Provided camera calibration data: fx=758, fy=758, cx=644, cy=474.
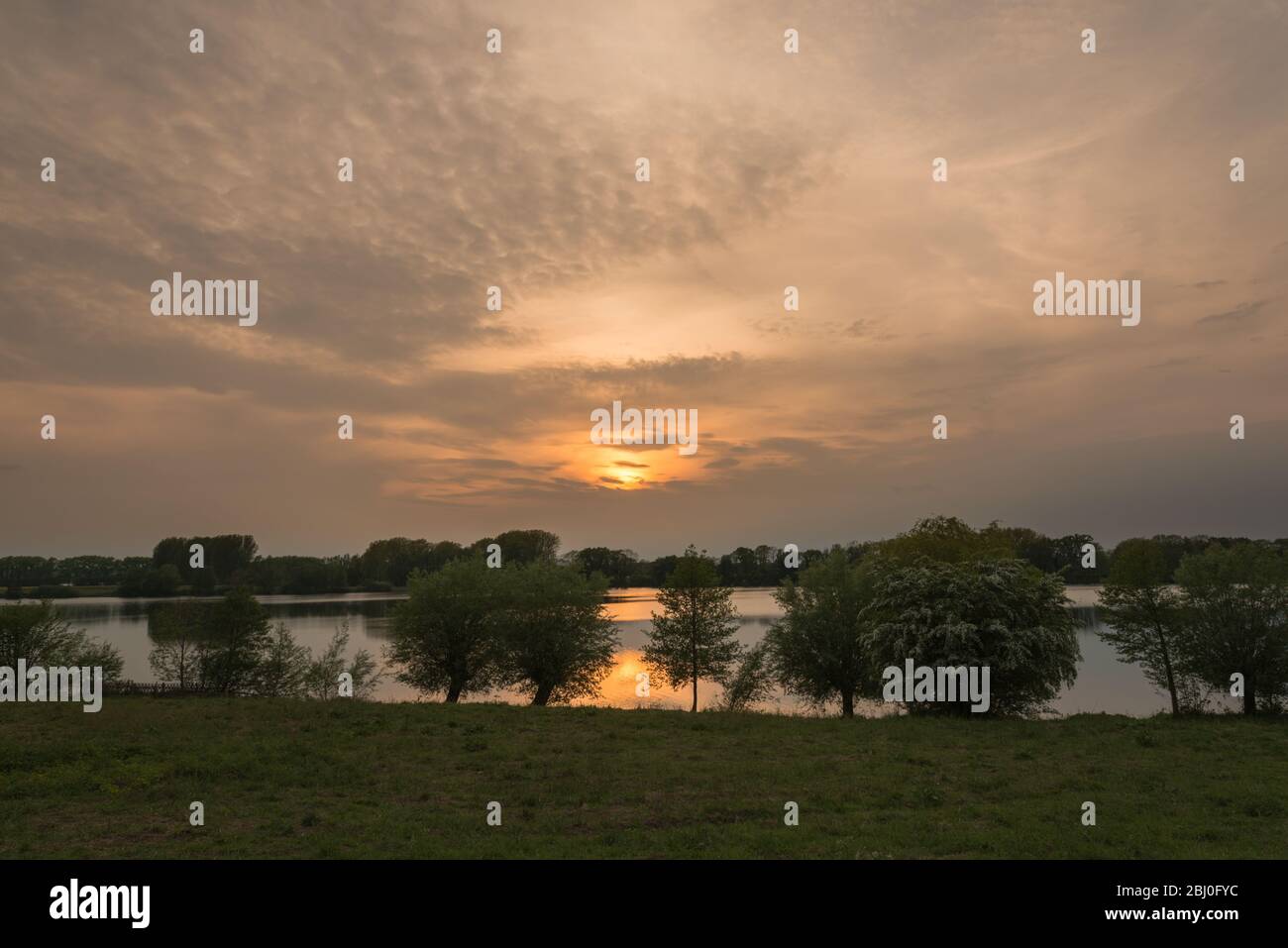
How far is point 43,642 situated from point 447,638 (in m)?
32.8

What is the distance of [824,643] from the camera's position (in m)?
53.4

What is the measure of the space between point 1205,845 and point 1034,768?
695 cm

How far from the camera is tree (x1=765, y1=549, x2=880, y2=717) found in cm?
5262

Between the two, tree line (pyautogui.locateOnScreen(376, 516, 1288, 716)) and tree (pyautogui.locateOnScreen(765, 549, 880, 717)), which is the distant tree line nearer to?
tree line (pyautogui.locateOnScreen(376, 516, 1288, 716))

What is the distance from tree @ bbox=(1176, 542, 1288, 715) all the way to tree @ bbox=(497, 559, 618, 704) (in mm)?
37043

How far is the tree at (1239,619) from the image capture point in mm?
41156

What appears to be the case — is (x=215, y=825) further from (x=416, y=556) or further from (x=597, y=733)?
(x=416, y=556)

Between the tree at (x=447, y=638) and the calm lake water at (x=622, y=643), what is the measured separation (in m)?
2.25

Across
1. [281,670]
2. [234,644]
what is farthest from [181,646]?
[281,670]

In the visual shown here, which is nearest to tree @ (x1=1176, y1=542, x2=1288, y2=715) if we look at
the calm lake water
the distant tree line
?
the calm lake water

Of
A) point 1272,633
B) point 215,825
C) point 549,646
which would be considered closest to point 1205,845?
point 215,825

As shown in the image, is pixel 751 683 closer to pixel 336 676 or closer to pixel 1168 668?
pixel 1168 668
